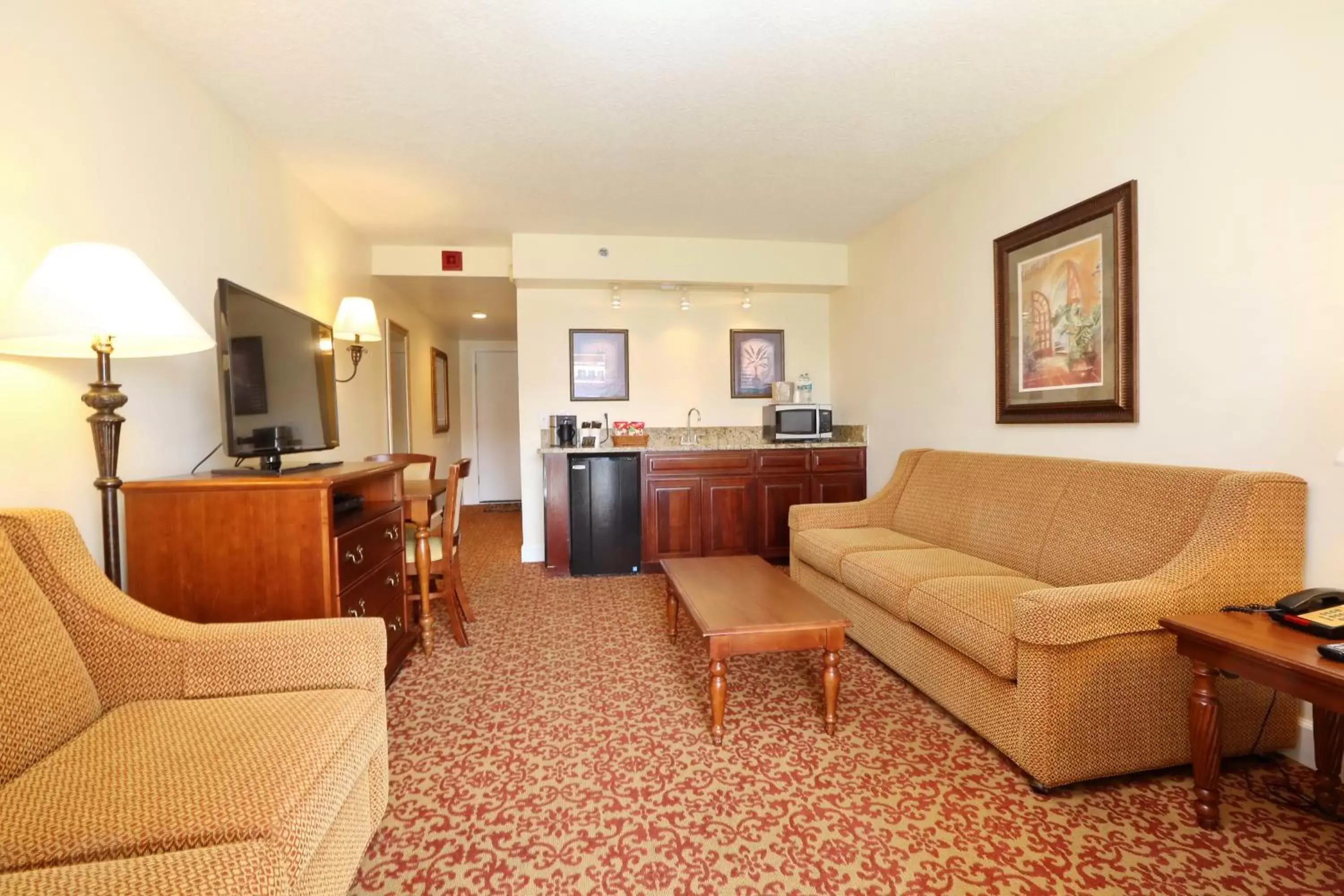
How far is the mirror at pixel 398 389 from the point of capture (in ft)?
15.8

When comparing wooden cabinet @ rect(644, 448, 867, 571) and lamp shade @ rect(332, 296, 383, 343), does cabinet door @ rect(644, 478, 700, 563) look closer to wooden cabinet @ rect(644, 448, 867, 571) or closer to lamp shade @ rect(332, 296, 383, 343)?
wooden cabinet @ rect(644, 448, 867, 571)

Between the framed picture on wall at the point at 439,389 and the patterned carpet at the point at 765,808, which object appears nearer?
the patterned carpet at the point at 765,808

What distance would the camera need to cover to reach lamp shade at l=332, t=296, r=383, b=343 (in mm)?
3441

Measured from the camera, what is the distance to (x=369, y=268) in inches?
174

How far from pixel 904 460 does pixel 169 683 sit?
3552 millimetres

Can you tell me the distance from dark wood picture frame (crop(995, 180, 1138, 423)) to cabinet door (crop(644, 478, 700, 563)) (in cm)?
225

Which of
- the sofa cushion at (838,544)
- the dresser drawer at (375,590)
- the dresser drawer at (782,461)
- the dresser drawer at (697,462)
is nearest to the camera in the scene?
the dresser drawer at (375,590)

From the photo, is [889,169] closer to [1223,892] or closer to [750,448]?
[750,448]

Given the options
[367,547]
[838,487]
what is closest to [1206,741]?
[367,547]

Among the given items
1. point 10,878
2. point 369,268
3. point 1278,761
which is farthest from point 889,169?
point 10,878

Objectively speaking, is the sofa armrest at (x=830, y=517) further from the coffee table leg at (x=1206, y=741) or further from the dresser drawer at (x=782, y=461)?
the coffee table leg at (x=1206, y=741)

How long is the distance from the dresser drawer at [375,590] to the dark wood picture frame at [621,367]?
7.31ft

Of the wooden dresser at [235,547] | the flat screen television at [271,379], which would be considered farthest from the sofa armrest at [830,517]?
the flat screen television at [271,379]

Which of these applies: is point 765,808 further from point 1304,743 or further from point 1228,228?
point 1228,228
